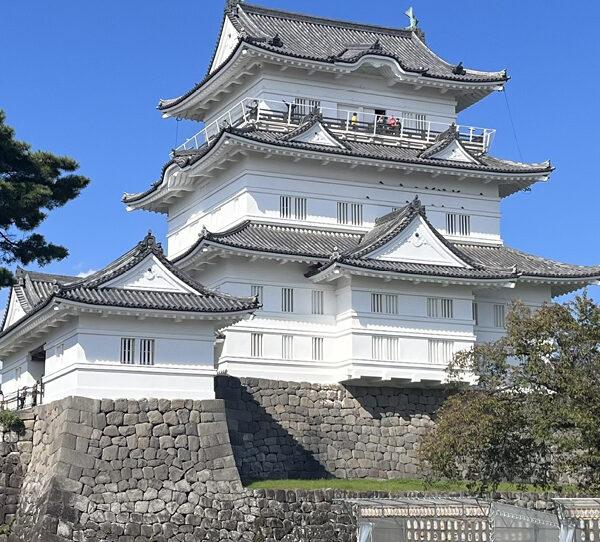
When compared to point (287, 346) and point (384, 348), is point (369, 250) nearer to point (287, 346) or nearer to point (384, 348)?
point (384, 348)

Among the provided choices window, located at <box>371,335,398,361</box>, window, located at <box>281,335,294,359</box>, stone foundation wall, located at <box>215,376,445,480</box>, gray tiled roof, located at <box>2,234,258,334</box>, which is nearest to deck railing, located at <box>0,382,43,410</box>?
gray tiled roof, located at <box>2,234,258,334</box>

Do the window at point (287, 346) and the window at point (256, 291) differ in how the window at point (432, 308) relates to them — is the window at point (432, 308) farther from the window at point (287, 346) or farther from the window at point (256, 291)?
the window at point (256, 291)

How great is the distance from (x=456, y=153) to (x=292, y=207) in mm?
5843

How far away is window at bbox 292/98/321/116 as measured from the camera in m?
38.3

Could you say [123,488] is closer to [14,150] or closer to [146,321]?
[146,321]

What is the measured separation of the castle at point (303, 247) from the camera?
1128 inches

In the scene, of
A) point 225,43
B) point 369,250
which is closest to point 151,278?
point 369,250

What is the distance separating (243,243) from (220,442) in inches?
274

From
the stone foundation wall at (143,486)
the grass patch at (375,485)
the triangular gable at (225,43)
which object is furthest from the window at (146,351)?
the triangular gable at (225,43)

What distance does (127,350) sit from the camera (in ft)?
92.8

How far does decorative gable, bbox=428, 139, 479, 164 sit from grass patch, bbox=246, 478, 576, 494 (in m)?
10.8

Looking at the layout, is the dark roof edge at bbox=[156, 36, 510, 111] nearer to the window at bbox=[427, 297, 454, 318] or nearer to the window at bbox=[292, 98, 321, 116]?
the window at bbox=[292, 98, 321, 116]

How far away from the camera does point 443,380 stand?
3344cm

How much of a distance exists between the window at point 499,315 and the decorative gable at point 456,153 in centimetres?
485
